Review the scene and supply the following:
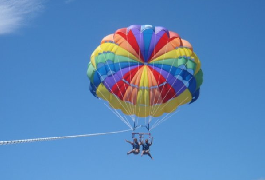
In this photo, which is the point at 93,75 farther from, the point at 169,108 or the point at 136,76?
the point at 169,108

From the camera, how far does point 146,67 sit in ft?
79.5

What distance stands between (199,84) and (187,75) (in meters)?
0.95

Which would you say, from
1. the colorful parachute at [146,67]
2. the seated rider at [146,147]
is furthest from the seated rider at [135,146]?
the colorful parachute at [146,67]

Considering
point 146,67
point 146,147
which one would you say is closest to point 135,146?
point 146,147

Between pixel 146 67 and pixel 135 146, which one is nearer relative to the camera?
pixel 135 146

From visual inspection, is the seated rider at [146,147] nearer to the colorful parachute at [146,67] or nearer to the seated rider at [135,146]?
the seated rider at [135,146]

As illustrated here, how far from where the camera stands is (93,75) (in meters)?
24.7

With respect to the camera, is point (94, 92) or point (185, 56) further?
point (94, 92)

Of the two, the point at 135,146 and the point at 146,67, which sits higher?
the point at 146,67

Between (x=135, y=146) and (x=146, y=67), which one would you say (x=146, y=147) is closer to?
(x=135, y=146)

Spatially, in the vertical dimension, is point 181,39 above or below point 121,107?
above

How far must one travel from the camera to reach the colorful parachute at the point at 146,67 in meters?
23.9

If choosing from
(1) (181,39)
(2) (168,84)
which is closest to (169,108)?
(2) (168,84)

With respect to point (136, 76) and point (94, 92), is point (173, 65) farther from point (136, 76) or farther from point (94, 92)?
point (94, 92)
